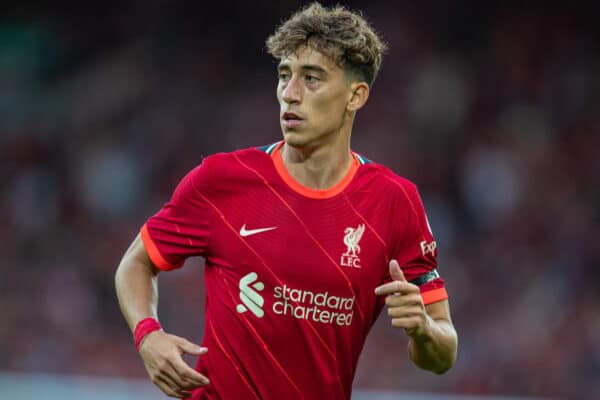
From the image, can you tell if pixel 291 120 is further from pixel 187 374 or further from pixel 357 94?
pixel 187 374

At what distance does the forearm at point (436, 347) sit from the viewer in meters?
3.51

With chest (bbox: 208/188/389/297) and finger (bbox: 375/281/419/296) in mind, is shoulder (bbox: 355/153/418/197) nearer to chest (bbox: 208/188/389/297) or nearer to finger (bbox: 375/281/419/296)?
chest (bbox: 208/188/389/297)

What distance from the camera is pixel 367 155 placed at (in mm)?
11180

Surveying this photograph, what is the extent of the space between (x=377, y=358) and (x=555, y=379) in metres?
1.77

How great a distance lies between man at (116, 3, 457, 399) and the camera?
3.54 meters

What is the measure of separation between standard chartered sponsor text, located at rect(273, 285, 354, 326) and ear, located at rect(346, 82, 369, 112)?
78 centimetres

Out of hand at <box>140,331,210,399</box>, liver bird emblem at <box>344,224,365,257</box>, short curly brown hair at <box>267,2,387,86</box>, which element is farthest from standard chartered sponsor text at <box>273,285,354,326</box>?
short curly brown hair at <box>267,2,387,86</box>

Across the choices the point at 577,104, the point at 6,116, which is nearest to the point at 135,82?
the point at 6,116

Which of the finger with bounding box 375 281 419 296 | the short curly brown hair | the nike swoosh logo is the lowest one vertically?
the finger with bounding box 375 281 419 296

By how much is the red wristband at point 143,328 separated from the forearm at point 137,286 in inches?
1.7

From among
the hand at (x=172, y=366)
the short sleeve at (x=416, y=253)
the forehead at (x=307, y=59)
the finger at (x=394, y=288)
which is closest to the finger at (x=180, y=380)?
the hand at (x=172, y=366)

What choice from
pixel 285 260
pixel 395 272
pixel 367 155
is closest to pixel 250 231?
pixel 285 260

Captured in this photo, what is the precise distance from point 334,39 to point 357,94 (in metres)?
0.27

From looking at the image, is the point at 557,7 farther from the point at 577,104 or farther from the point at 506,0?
the point at 577,104
